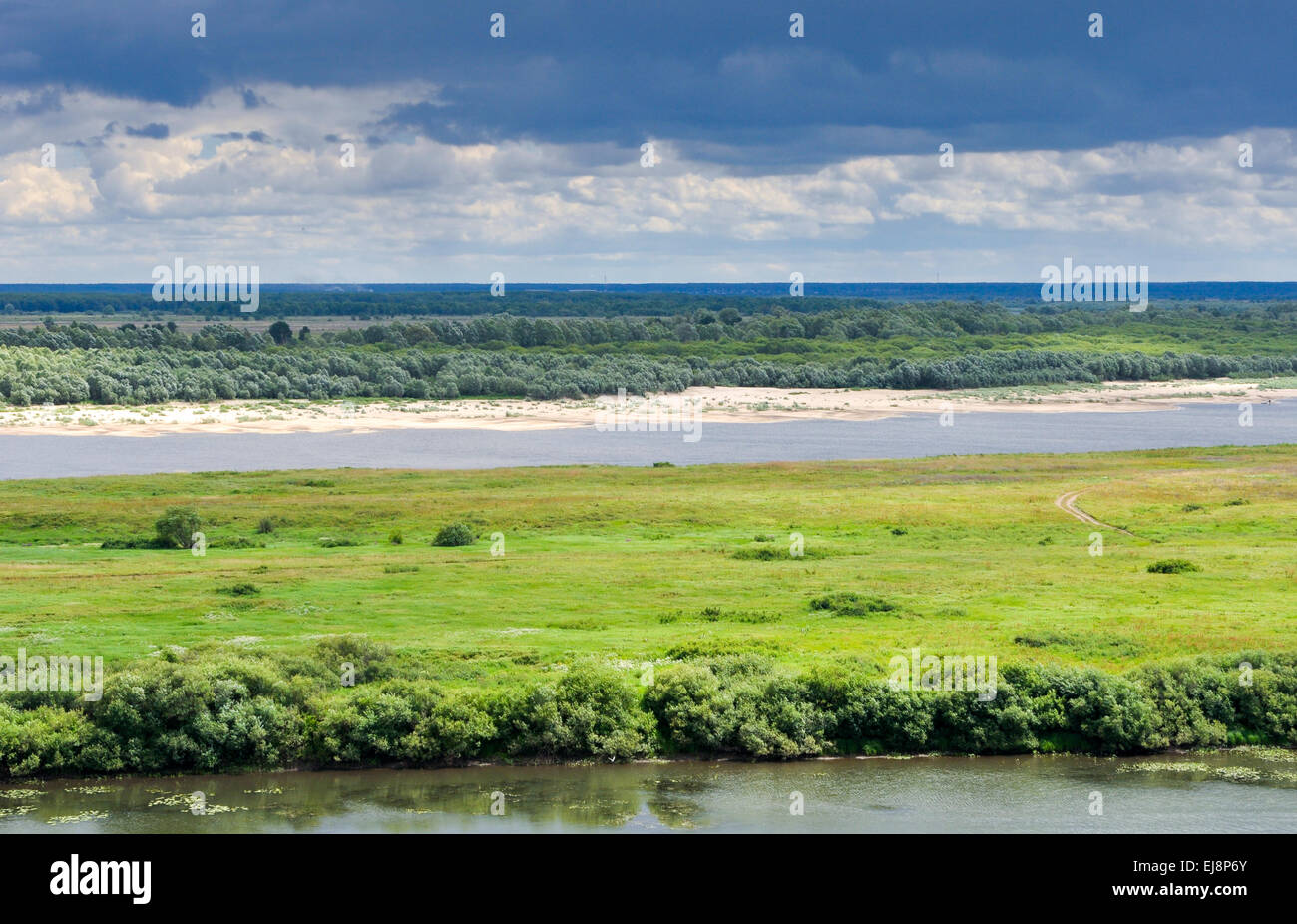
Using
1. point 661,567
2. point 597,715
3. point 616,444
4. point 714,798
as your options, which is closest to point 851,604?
point 661,567

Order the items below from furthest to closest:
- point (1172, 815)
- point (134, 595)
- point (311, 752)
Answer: point (134, 595)
point (311, 752)
point (1172, 815)

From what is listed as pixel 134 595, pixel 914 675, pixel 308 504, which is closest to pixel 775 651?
pixel 914 675

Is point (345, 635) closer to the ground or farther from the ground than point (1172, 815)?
farther from the ground

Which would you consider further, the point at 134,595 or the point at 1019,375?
A: the point at 1019,375

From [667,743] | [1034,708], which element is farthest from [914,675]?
[667,743]
